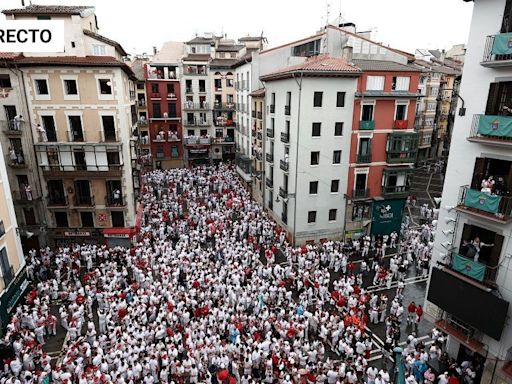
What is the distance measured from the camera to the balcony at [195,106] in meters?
53.4

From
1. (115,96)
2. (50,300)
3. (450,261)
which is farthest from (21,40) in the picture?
(450,261)

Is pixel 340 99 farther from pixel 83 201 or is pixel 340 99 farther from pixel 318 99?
pixel 83 201

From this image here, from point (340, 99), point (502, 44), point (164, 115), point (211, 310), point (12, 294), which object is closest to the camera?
point (502, 44)

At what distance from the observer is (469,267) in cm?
1532

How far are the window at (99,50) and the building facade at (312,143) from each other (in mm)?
13746

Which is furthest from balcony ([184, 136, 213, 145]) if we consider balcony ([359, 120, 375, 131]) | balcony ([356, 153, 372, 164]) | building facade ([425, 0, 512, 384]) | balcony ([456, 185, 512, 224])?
balcony ([456, 185, 512, 224])

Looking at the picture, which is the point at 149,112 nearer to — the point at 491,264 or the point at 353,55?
the point at 353,55

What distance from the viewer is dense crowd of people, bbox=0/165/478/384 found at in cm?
1642

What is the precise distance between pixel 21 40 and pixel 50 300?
54.6ft

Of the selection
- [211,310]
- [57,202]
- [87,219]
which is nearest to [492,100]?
[211,310]

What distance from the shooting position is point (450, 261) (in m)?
16.6

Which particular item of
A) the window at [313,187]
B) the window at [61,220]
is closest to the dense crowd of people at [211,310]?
the window at [61,220]

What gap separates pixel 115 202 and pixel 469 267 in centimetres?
2554

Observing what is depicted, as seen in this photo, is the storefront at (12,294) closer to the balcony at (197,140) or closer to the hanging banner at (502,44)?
the hanging banner at (502,44)
